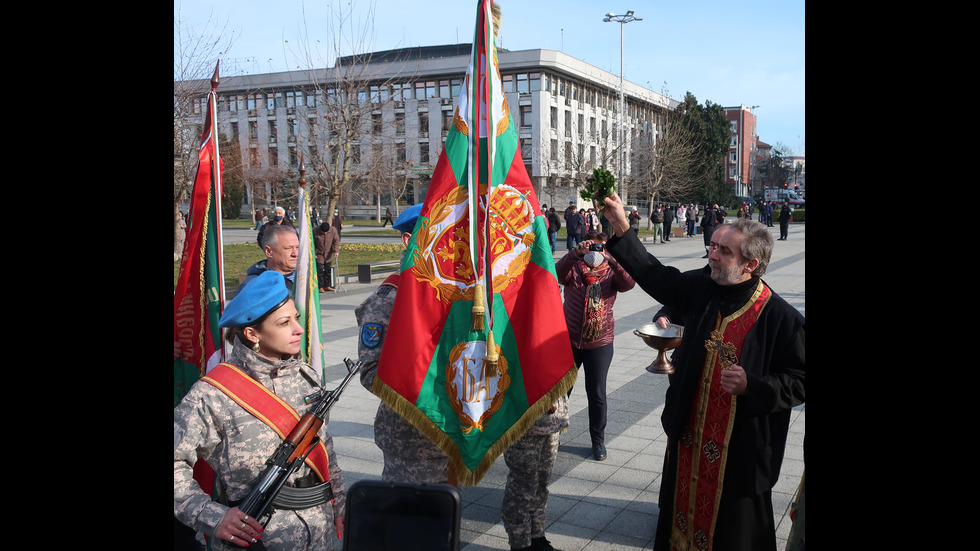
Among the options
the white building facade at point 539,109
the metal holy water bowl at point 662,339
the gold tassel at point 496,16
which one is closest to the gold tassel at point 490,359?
the metal holy water bowl at point 662,339

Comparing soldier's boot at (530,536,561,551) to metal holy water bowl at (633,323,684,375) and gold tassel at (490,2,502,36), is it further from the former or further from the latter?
gold tassel at (490,2,502,36)

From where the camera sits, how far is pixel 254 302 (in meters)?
2.81

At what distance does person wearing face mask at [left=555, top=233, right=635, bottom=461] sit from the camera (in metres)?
5.70

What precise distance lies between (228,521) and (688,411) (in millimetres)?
2130

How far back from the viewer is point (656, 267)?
379 centimetres

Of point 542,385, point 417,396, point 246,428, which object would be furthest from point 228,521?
point 542,385

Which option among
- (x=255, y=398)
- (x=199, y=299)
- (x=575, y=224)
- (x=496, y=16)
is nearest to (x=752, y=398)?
(x=255, y=398)

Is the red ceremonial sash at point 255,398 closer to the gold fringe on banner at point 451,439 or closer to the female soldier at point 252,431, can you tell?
the female soldier at point 252,431

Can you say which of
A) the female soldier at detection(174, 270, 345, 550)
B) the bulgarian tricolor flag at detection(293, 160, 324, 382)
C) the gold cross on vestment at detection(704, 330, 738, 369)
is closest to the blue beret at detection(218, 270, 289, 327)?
the female soldier at detection(174, 270, 345, 550)

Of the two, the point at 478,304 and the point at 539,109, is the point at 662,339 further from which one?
the point at 539,109

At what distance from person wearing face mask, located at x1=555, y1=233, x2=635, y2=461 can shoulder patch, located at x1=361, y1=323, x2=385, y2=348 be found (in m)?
2.24

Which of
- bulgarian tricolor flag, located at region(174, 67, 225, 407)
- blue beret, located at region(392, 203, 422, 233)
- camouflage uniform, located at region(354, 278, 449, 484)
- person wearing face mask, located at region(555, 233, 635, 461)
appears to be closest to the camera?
camouflage uniform, located at region(354, 278, 449, 484)
